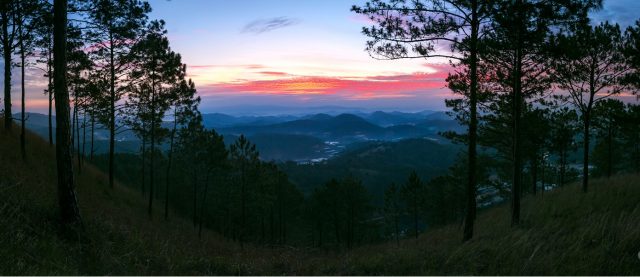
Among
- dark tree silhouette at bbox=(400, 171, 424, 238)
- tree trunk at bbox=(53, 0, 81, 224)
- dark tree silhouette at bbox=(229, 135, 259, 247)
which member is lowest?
dark tree silhouette at bbox=(400, 171, 424, 238)

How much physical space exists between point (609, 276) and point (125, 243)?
9.15 meters

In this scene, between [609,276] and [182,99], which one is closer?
[609,276]

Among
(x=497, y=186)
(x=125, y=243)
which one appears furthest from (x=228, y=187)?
(x=125, y=243)

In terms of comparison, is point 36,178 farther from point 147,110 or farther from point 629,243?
point 629,243

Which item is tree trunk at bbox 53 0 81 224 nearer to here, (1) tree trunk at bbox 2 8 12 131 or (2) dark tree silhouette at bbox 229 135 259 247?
(1) tree trunk at bbox 2 8 12 131

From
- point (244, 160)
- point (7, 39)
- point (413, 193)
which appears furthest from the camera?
point (413, 193)

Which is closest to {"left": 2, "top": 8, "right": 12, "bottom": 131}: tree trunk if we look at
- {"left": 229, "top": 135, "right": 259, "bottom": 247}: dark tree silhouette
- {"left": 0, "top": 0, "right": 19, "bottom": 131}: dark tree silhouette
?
{"left": 0, "top": 0, "right": 19, "bottom": 131}: dark tree silhouette

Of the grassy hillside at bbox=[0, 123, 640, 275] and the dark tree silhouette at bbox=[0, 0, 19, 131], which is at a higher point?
the dark tree silhouette at bbox=[0, 0, 19, 131]

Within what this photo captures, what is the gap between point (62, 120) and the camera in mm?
8117

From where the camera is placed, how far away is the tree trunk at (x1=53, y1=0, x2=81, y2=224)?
26.3 feet

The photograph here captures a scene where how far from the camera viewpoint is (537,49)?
532 inches

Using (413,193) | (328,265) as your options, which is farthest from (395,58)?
(413,193)

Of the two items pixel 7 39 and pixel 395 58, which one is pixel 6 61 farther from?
pixel 395 58

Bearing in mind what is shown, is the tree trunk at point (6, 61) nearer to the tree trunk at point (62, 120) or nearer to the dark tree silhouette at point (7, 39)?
the dark tree silhouette at point (7, 39)
